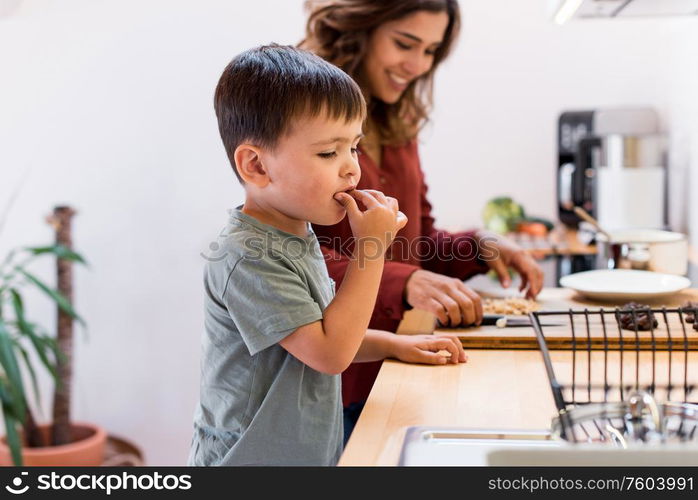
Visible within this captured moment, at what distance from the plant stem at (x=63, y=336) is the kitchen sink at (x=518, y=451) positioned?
2199 millimetres

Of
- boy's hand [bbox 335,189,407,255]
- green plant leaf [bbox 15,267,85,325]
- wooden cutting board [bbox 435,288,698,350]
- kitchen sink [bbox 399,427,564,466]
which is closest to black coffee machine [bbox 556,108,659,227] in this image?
wooden cutting board [bbox 435,288,698,350]

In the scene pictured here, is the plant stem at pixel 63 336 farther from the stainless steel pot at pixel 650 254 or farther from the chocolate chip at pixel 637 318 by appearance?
the chocolate chip at pixel 637 318

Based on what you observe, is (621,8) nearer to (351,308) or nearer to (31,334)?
(351,308)

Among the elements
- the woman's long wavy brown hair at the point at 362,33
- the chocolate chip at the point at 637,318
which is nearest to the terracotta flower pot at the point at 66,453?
the woman's long wavy brown hair at the point at 362,33

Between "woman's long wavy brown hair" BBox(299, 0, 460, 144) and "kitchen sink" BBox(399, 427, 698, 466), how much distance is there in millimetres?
883

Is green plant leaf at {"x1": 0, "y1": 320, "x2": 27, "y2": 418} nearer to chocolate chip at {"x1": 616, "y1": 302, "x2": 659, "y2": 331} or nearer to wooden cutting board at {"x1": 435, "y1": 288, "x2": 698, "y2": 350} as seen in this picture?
wooden cutting board at {"x1": 435, "y1": 288, "x2": 698, "y2": 350}

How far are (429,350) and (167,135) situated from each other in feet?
7.08

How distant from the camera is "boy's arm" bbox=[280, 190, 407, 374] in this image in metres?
0.99

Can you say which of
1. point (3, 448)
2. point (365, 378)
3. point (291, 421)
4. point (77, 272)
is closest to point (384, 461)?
point (291, 421)

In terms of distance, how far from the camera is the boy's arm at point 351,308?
38.9 inches

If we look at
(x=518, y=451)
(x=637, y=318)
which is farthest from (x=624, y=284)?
(x=518, y=451)

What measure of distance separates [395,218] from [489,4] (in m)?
2.39

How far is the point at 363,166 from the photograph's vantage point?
1611mm

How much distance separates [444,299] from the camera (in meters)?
1.34
